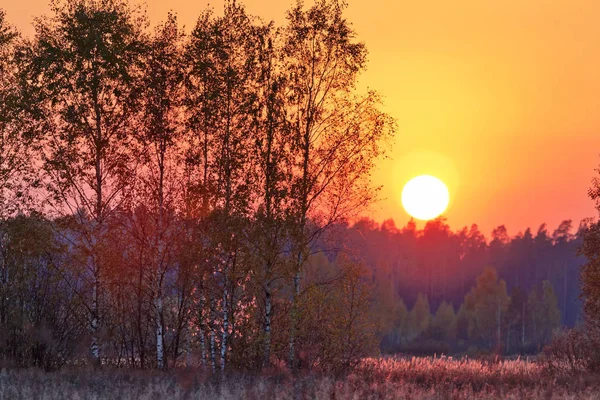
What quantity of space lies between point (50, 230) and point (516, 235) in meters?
170

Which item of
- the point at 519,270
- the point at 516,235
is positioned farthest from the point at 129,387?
the point at 516,235

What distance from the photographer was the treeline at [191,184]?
29.8 m

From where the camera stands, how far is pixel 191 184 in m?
31.1

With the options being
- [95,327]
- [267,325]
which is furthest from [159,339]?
[267,325]

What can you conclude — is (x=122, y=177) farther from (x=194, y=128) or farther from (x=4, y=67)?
(x=4, y=67)

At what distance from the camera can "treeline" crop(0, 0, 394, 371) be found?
97.9 feet

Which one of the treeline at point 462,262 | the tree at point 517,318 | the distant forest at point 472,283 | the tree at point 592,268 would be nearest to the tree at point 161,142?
the tree at point 592,268

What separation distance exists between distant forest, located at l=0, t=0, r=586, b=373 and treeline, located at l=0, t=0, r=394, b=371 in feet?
0.21

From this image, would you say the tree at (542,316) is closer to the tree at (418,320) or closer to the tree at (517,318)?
the tree at (517,318)

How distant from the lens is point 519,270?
174 meters

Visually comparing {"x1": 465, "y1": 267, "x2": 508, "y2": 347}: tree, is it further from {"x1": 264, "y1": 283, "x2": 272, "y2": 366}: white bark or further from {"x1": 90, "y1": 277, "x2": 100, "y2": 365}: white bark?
{"x1": 90, "y1": 277, "x2": 100, "y2": 365}: white bark

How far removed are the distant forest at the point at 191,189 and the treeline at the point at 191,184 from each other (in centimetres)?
6

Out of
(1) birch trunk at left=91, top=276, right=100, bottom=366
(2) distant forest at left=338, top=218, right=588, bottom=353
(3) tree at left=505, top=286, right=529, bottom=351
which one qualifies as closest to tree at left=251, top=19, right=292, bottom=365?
(1) birch trunk at left=91, top=276, right=100, bottom=366

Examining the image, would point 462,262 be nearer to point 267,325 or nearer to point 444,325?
point 444,325
